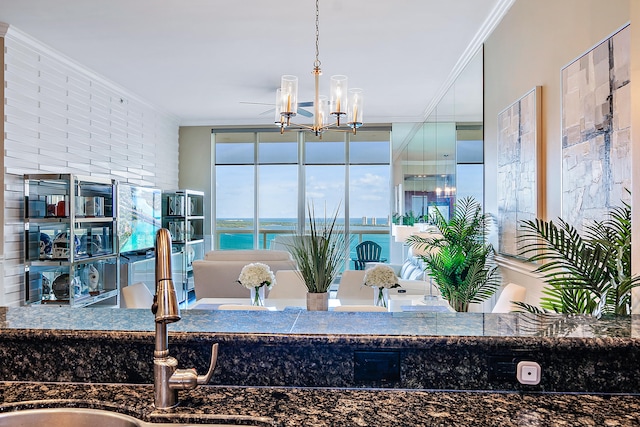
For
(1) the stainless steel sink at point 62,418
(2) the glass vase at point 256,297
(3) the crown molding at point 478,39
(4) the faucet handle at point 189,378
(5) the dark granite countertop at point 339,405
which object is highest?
(3) the crown molding at point 478,39

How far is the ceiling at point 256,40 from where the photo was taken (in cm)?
351

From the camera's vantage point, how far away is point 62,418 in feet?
3.30

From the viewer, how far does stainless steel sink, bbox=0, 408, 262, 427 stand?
0.99m

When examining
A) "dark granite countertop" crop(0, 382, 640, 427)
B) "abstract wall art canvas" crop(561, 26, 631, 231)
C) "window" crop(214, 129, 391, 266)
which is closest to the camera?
"dark granite countertop" crop(0, 382, 640, 427)

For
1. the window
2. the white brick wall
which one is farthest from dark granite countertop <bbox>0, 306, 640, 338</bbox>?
the window

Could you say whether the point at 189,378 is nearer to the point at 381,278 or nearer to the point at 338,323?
the point at 338,323

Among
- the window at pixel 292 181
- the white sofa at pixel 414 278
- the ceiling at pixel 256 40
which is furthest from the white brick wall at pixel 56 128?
the white sofa at pixel 414 278

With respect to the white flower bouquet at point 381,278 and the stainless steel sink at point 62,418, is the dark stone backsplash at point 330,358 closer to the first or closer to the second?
the stainless steel sink at point 62,418

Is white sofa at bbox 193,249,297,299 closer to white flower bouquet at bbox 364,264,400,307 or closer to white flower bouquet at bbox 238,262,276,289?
white flower bouquet at bbox 238,262,276,289

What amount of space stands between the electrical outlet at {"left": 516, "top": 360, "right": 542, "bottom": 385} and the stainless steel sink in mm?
841

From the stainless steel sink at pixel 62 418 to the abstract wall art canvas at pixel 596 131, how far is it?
5.84 feet

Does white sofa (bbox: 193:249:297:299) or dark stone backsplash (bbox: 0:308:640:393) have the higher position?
dark stone backsplash (bbox: 0:308:640:393)

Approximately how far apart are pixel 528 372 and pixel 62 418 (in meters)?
1.01

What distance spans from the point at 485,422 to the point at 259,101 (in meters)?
5.93
